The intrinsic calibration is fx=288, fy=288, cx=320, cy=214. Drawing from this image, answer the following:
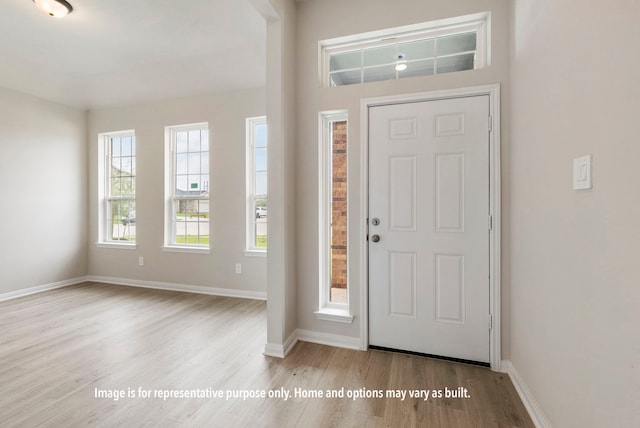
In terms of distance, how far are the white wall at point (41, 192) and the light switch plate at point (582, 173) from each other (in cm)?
586

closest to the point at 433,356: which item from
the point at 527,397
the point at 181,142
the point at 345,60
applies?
the point at 527,397

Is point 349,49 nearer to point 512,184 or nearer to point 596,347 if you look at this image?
point 512,184

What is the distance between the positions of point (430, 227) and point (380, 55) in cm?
153

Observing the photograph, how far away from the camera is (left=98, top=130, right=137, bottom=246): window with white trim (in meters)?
4.67

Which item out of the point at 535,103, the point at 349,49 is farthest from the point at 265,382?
the point at 349,49

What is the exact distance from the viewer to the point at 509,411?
1.70 meters

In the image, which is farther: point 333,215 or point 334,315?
point 333,215

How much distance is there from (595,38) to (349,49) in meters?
1.80

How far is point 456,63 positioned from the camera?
2.34m

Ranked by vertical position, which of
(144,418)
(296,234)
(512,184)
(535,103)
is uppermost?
(535,103)

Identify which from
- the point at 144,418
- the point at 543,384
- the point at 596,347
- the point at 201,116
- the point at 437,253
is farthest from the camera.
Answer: the point at 201,116

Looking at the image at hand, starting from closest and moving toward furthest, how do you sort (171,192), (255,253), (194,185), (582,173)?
(582,173) → (255,253) → (194,185) → (171,192)

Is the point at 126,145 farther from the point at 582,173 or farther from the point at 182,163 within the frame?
the point at 582,173

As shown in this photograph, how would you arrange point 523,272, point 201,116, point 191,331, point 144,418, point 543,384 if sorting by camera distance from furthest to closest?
point 201,116 → point 191,331 → point 523,272 → point 144,418 → point 543,384
